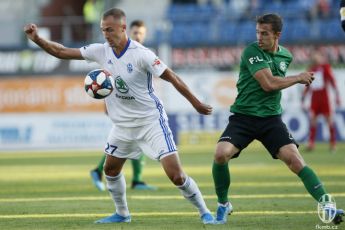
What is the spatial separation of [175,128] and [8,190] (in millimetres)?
12173

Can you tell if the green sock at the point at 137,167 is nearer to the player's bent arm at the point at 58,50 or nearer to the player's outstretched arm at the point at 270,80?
the player's bent arm at the point at 58,50

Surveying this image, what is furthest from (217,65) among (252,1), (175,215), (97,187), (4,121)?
(175,215)

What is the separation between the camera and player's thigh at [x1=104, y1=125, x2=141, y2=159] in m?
9.01

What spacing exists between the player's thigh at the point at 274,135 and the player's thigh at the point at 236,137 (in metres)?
0.12

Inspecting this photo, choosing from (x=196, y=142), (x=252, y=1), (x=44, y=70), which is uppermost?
(x=252, y=1)

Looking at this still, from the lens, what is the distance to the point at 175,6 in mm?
30672

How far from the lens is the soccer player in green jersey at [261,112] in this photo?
28.8 ft

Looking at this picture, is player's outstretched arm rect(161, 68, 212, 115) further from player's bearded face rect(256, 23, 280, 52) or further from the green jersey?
player's bearded face rect(256, 23, 280, 52)

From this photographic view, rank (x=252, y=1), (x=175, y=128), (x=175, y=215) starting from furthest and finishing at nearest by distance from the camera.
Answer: (x=252, y=1) → (x=175, y=128) → (x=175, y=215)

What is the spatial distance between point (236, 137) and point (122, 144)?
1190 millimetres

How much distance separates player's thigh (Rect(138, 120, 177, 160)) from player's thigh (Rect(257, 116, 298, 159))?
3.11 ft

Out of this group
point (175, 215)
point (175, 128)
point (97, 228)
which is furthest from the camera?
point (175, 128)

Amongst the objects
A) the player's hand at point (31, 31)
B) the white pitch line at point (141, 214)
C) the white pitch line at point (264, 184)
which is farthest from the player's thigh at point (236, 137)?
the white pitch line at point (264, 184)

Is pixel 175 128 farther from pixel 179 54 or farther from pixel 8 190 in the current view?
pixel 8 190
